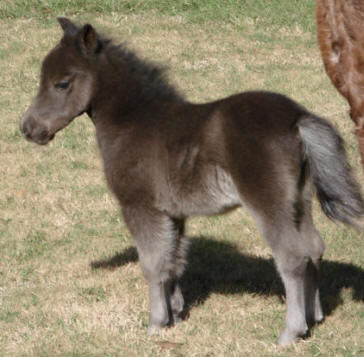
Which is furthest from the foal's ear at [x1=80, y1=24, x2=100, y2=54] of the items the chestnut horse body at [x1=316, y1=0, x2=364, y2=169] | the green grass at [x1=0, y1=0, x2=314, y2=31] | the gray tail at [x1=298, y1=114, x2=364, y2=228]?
the green grass at [x1=0, y1=0, x2=314, y2=31]

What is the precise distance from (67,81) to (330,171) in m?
2.02

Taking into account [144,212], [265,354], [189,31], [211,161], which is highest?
[211,161]

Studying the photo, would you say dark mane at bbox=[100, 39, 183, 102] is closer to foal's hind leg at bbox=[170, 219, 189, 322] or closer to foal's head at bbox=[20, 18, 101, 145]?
foal's head at bbox=[20, 18, 101, 145]

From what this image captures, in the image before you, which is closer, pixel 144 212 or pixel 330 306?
pixel 144 212

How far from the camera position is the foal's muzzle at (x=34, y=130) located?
17.6 feet

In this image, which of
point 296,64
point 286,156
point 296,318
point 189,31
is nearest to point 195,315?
point 296,318

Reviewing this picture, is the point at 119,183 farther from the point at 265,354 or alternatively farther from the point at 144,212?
the point at 265,354

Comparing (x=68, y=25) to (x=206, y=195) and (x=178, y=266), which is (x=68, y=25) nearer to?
(x=206, y=195)

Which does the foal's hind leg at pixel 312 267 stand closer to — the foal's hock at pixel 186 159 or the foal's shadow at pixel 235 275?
the foal's hock at pixel 186 159

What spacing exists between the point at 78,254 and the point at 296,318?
2.74 m

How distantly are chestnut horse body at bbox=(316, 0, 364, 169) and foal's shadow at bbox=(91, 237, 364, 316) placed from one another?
2.78m

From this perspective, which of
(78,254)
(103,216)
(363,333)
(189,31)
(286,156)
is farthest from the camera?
(189,31)

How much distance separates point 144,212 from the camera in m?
4.97

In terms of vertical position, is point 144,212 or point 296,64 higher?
point 144,212
